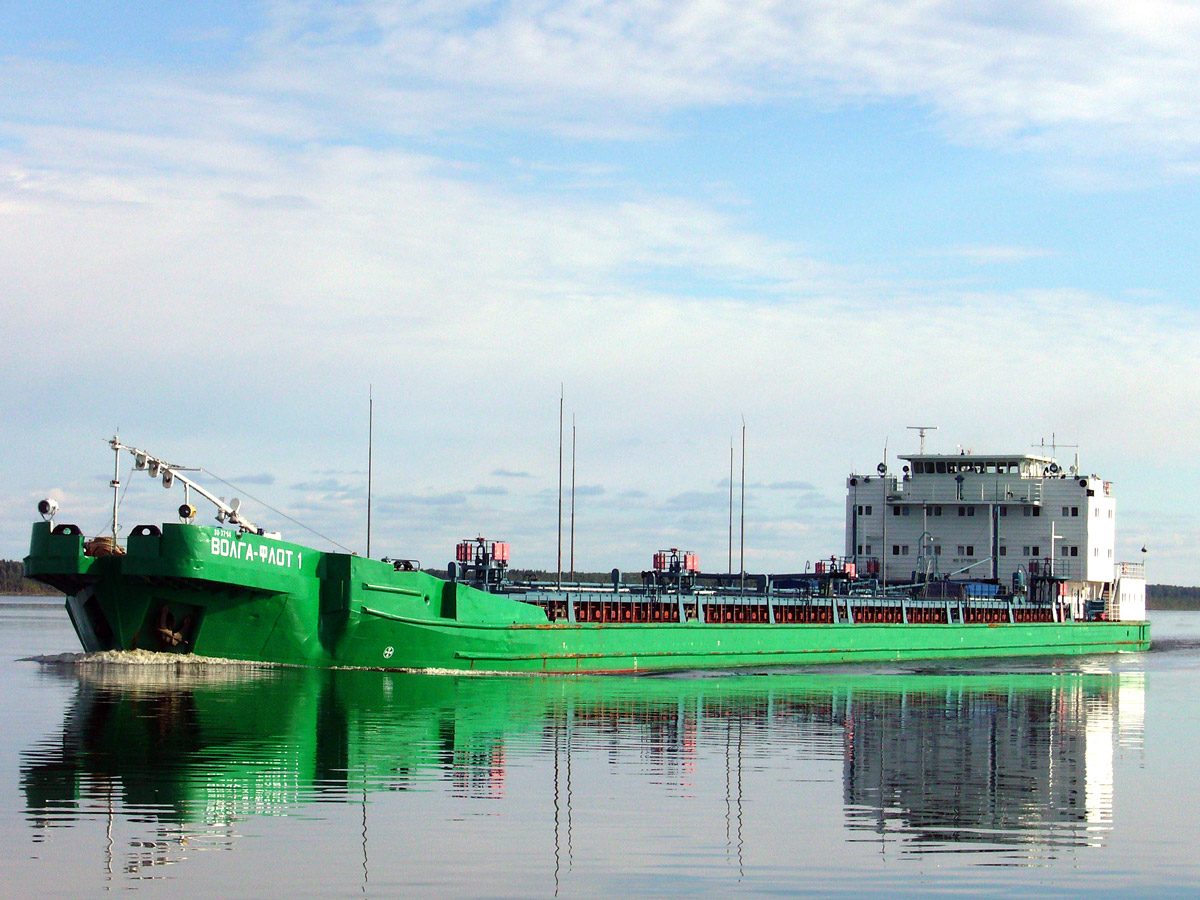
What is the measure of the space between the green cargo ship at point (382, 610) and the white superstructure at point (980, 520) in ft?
40.5

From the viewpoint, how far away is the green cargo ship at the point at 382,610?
103 feet

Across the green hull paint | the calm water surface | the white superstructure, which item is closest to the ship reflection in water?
the calm water surface

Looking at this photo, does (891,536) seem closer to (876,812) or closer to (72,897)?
(876,812)

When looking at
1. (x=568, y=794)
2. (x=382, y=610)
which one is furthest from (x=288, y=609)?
(x=568, y=794)

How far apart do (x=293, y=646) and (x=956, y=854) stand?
2152 cm

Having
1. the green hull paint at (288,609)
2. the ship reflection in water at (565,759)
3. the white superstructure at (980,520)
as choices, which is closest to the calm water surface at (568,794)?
→ the ship reflection in water at (565,759)

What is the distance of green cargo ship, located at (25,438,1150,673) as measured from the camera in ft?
103

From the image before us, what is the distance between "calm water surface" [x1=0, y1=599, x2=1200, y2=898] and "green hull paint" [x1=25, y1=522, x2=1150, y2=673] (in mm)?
1878

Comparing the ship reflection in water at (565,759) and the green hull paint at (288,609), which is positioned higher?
the green hull paint at (288,609)

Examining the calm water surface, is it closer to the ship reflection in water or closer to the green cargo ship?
the ship reflection in water

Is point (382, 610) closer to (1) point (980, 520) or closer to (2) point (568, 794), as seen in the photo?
(2) point (568, 794)

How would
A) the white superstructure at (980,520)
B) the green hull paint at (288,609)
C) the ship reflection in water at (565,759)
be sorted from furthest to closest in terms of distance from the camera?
the white superstructure at (980,520)
the green hull paint at (288,609)
the ship reflection in water at (565,759)

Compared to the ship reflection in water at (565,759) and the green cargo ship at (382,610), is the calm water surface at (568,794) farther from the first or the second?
the green cargo ship at (382,610)

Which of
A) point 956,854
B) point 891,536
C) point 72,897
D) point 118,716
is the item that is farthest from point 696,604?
point 72,897
